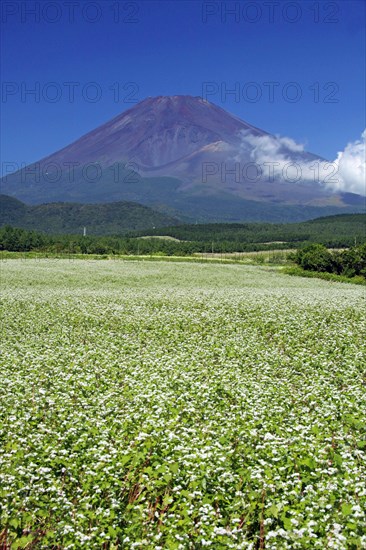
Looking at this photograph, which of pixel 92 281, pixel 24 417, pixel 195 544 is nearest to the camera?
pixel 195 544

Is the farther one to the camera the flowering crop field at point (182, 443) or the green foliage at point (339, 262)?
the green foliage at point (339, 262)

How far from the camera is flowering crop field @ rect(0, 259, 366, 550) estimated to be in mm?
6312

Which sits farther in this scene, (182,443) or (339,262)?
(339,262)

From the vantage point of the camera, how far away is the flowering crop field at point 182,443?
631 centimetres

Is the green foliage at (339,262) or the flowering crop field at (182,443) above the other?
the green foliage at (339,262)

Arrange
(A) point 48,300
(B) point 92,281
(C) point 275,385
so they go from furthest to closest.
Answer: (B) point 92,281 < (A) point 48,300 < (C) point 275,385

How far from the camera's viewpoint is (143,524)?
21.6ft

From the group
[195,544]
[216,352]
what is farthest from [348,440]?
[216,352]

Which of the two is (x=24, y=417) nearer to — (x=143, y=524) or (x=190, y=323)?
(x=143, y=524)

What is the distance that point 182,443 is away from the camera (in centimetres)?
814

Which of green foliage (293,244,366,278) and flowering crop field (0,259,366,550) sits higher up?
green foliage (293,244,366,278)

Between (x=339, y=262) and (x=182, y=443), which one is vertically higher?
(x=339, y=262)

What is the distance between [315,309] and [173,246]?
105205 mm

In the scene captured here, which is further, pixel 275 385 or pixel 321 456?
pixel 275 385
